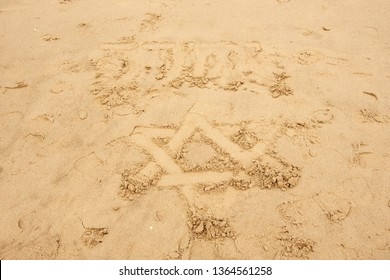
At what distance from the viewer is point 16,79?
2.94m

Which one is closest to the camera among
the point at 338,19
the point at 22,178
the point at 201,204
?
the point at 201,204

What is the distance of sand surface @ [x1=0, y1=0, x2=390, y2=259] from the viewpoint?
6.09 ft

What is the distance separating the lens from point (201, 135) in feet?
7.70

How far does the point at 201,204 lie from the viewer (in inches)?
77.6

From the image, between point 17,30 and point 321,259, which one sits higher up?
point 17,30

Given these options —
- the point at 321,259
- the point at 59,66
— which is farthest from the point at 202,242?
the point at 59,66

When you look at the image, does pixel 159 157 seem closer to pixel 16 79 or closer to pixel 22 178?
pixel 22 178

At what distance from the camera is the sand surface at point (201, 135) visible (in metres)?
1.86

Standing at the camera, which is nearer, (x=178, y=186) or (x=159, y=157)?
(x=178, y=186)

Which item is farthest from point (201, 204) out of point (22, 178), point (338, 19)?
point (338, 19)
